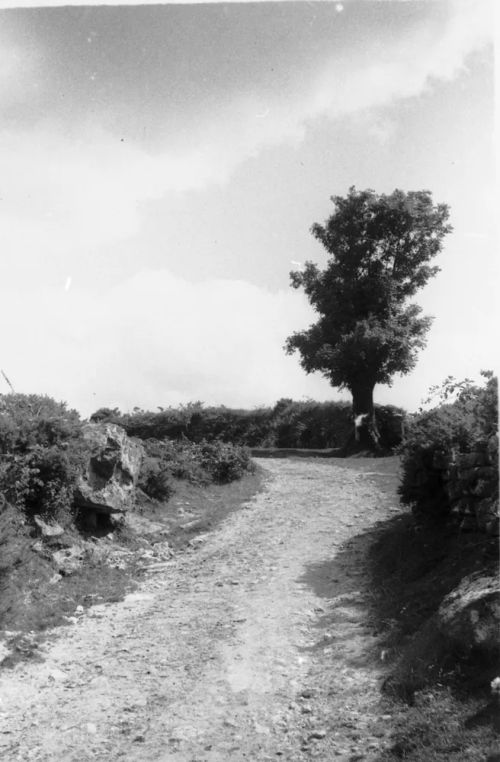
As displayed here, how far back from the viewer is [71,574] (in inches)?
498

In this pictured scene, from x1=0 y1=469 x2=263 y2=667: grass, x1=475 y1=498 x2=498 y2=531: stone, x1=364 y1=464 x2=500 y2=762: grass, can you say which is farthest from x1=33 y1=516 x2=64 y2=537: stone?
x1=475 y1=498 x2=498 y2=531: stone

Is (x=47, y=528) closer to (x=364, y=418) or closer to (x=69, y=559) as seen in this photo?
(x=69, y=559)

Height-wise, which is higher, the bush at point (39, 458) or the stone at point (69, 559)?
the bush at point (39, 458)

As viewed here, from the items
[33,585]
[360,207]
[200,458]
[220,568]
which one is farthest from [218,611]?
[360,207]

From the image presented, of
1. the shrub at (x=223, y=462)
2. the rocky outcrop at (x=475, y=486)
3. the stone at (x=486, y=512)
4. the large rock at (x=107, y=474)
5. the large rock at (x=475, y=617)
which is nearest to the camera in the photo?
the large rock at (x=475, y=617)

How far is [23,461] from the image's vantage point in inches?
543

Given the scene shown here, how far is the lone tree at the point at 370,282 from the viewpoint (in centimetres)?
3384

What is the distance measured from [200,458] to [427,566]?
1249cm

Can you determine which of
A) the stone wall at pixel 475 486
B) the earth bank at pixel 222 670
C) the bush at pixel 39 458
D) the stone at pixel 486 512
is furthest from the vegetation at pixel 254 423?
the stone at pixel 486 512

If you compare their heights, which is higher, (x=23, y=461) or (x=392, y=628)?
(x=23, y=461)

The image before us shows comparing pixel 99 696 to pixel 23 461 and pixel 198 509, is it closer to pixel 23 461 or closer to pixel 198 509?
pixel 23 461

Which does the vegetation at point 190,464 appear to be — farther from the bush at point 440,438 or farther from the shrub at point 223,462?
the bush at point 440,438

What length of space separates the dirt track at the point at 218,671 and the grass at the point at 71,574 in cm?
45

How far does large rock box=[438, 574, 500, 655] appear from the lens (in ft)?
22.4
